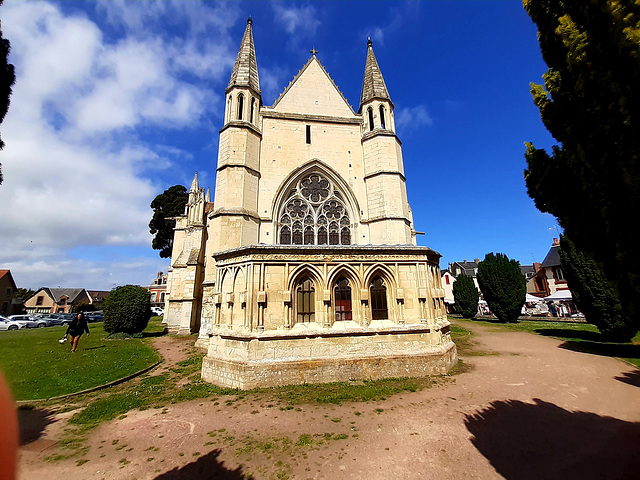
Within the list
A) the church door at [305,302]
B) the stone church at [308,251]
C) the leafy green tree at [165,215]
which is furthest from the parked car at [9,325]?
the church door at [305,302]

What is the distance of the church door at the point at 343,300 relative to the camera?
30.2ft

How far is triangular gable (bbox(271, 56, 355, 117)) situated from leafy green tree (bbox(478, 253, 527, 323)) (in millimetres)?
16419

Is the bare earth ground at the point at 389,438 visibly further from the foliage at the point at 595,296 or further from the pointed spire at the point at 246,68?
the pointed spire at the point at 246,68

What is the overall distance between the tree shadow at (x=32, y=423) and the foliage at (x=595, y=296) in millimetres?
19136

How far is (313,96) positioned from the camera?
17547 mm

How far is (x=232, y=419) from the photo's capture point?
20.3 ft

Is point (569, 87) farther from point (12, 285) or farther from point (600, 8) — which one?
point (12, 285)

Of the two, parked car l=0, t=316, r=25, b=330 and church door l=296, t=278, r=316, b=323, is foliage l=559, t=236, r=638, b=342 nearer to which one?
church door l=296, t=278, r=316, b=323

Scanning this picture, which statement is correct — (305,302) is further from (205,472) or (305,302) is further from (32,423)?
(32,423)

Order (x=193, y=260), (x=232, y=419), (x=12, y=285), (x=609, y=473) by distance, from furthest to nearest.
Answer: (x=12, y=285) < (x=193, y=260) < (x=232, y=419) < (x=609, y=473)

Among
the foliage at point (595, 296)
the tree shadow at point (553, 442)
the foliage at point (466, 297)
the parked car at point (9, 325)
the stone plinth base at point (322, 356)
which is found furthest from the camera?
the foliage at point (466, 297)

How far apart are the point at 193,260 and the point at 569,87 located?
18872mm

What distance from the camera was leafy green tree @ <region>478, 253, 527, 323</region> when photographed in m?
22.5

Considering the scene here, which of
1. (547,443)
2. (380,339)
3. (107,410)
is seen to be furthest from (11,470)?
(380,339)
